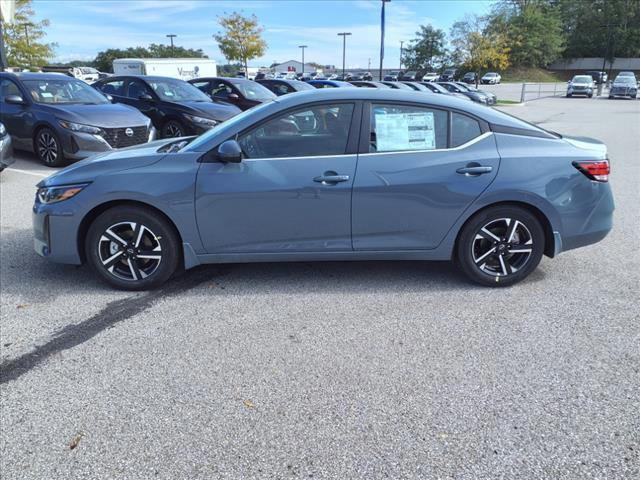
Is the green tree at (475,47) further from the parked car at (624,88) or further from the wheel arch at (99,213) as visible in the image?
the wheel arch at (99,213)

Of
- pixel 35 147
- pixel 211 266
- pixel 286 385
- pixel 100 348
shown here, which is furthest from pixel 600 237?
pixel 35 147

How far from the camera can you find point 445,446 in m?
2.41

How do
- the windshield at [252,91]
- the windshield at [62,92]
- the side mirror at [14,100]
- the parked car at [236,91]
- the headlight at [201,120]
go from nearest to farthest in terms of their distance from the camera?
the side mirror at [14,100], the windshield at [62,92], the headlight at [201,120], the parked car at [236,91], the windshield at [252,91]

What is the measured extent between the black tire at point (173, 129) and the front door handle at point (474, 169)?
801 centimetres

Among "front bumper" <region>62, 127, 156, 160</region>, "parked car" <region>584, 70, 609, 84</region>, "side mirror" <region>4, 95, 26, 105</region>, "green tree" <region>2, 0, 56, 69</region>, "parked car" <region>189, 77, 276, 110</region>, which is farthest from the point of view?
"parked car" <region>584, 70, 609, 84</region>

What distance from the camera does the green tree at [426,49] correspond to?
9306cm

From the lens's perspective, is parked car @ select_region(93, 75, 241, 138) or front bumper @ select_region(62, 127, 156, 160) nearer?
front bumper @ select_region(62, 127, 156, 160)

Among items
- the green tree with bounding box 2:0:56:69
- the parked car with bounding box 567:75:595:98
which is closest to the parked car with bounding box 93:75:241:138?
the green tree with bounding box 2:0:56:69

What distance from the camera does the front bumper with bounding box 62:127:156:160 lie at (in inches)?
342

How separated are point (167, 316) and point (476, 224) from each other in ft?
7.92

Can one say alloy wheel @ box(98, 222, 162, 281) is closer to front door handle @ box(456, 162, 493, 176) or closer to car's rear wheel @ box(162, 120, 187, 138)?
front door handle @ box(456, 162, 493, 176)

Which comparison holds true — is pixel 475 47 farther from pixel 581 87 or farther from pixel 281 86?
pixel 281 86

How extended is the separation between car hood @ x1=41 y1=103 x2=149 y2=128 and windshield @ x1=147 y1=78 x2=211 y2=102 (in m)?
1.82

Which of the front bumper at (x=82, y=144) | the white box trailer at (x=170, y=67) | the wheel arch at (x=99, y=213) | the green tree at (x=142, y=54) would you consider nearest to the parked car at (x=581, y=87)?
the white box trailer at (x=170, y=67)
